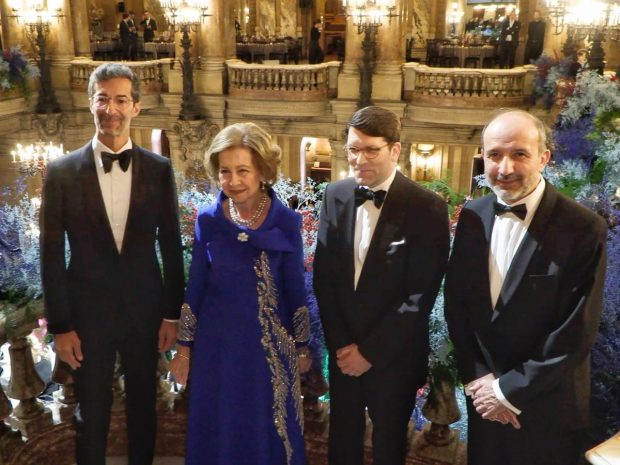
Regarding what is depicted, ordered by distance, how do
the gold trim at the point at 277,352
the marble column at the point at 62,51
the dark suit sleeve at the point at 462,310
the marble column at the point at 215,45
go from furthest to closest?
the marble column at the point at 62,51 < the marble column at the point at 215,45 < the gold trim at the point at 277,352 < the dark suit sleeve at the point at 462,310

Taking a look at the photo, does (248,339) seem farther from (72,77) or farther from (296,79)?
(72,77)

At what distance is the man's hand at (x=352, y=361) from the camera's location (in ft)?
7.63

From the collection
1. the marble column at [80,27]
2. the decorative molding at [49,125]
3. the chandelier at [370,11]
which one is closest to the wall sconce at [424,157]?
the chandelier at [370,11]

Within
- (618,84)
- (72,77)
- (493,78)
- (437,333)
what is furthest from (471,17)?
(437,333)

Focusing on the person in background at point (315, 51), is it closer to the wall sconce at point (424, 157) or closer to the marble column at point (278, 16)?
the wall sconce at point (424, 157)

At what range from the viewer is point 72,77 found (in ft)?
46.3

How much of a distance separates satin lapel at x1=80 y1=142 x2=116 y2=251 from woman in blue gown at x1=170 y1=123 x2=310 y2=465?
0.34 metres

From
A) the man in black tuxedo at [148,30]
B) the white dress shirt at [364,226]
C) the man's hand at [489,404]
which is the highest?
the man in black tuxedo at [148,30]

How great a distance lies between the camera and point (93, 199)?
242 centimetres

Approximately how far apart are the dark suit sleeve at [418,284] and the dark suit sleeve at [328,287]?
0.39 ft

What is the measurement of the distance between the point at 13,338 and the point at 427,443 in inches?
69.3

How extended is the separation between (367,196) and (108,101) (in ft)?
3.17

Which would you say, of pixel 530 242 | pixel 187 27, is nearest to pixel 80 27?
pixel 187 27

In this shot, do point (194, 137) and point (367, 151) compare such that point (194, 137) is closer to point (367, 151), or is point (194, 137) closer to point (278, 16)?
point (278, 16)
